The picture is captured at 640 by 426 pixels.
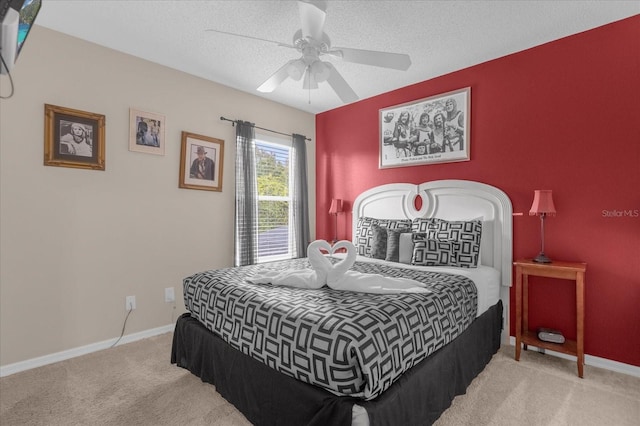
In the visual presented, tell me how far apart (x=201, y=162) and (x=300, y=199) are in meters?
1.39

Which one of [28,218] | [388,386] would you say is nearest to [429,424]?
[388,386]

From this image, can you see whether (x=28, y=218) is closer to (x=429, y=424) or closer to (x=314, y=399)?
(x=314, y=399)

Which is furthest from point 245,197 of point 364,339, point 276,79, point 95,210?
point 364,339

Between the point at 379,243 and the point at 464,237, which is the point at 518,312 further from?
the point at 379,243

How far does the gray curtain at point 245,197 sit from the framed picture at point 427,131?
1567 mm

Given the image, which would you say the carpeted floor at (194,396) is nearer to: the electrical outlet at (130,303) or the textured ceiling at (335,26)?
the electrical outlet at (130,303)

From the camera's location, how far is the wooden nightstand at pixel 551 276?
7.38 feet

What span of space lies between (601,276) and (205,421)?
2949 mm

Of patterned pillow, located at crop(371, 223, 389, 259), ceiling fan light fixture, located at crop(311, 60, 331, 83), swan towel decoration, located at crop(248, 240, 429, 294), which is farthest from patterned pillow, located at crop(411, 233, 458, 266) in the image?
ceiling fan light fixture, located at crop(311, 60, 331, 83)

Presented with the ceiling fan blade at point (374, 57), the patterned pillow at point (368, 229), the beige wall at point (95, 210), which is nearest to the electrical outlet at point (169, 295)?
the beige wall at point (95, 210)

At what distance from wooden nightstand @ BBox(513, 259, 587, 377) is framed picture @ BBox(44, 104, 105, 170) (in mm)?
3590

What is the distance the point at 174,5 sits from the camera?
2209mm

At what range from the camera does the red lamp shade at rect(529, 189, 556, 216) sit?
2.46m

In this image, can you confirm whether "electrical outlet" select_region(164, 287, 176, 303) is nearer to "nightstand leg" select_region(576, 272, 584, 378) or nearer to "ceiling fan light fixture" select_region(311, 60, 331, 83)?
"ceiling fan light fixture" select_region(311, 60, 331, 83)
